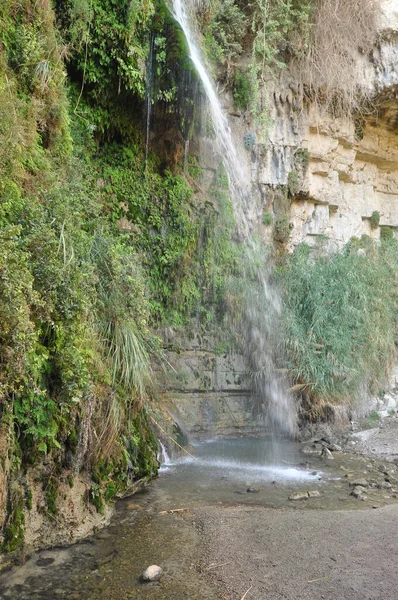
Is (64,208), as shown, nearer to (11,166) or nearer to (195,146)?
(11,166)

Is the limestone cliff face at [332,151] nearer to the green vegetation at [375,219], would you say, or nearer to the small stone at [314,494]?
the green vegetation at [375,219]

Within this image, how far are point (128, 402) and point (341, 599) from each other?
2.59 m

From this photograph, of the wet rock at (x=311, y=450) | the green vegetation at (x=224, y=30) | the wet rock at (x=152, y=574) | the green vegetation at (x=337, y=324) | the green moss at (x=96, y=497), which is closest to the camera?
the wet rock at (x=152, y=574)

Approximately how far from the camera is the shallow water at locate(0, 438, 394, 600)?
128 inches

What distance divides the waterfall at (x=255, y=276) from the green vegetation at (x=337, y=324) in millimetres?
324

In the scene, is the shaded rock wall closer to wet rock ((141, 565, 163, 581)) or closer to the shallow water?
the shallow water

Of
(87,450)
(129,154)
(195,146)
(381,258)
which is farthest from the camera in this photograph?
(381,258)

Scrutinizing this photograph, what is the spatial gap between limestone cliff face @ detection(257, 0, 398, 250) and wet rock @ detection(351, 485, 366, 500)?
6.52 metres

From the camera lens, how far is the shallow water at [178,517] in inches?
128

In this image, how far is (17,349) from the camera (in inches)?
133

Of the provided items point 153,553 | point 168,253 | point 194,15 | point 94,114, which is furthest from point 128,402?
point 194,15

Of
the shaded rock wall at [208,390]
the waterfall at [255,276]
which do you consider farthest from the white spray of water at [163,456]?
the waterfall at [255,276]

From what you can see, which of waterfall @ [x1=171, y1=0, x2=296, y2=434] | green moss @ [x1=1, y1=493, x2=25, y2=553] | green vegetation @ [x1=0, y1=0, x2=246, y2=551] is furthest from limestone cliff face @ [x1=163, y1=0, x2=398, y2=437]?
green moss @ [x1=1, y1=493, x2=25, y2=553]

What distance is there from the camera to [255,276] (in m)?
9.51
